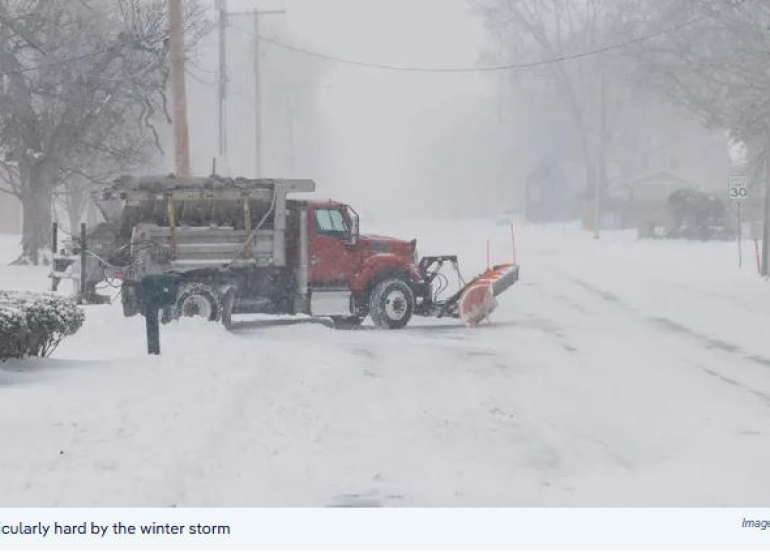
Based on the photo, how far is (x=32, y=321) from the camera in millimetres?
12875

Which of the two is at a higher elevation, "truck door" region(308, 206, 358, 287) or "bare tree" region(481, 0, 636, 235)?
"bare tree" region(481, 0, 636, 235)

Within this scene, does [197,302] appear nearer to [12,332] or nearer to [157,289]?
[157,289]

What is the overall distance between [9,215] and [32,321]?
75.6 m

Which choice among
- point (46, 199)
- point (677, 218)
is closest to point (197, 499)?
point (46, 199)

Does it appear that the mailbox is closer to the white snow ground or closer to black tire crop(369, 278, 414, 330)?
the white snow ground

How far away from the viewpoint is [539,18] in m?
79.7

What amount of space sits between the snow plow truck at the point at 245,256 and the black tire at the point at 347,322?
0.52m

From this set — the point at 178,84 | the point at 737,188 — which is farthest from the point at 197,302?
the point at 737,188

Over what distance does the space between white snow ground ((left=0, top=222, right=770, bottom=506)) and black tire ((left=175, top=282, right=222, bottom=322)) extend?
0.77m

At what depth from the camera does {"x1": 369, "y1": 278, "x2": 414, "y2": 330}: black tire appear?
21578mm

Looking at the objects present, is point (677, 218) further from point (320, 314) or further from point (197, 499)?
point (197, 499)

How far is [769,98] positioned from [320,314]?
12956mm

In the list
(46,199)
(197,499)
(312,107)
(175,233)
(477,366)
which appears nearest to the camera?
(197,499)

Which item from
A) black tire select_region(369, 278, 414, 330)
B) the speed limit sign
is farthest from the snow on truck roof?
the speed limit sign
